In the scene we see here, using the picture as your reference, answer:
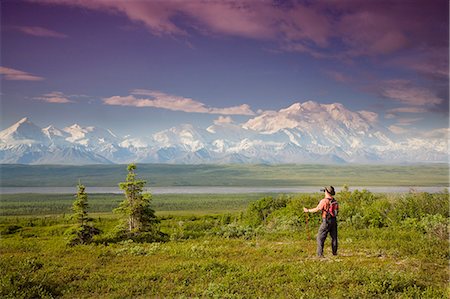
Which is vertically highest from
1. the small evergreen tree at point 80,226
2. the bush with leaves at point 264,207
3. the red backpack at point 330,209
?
the red backpack at point 330,209

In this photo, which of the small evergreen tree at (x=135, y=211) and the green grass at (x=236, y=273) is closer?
the green grass at (x=236, y=273)

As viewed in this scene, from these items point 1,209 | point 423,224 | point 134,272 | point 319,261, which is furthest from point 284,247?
point 1,209

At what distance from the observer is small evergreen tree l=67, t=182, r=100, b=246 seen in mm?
27016

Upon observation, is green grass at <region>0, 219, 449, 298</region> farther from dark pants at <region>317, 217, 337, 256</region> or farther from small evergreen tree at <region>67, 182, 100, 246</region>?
small evergreen tree at <region>67, 182, 100, 246</region>

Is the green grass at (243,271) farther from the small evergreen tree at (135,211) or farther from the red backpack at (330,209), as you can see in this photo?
the small evergreen tree at (135,211)

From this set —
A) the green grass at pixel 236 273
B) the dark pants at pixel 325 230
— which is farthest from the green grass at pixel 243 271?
the dark pants at pixel 325 230

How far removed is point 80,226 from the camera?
91.0 ft

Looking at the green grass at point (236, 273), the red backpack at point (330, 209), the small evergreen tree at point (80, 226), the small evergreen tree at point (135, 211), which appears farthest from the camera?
the small evergreen tree at point (135, 211)

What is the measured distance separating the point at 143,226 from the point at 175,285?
16931 millimetres

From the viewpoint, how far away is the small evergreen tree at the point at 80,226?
27.0m

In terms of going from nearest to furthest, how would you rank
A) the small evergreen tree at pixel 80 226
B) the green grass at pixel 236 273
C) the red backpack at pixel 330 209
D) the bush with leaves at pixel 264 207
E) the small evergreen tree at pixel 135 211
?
1. the green grass at pixel 236 273
2. the red backpack at pixel 330 209
3. the small evergreen tree at pixel 80 226
4. the small evergreen tree at pixel 135 211
5. the bush with leaves at pixel 264 207

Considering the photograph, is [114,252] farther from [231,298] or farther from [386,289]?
[386,289]

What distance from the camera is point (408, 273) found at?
13.4 metres

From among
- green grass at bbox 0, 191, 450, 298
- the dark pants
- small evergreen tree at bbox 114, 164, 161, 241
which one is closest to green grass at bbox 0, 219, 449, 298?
green grass at bbox 0, 191, 450, 298
